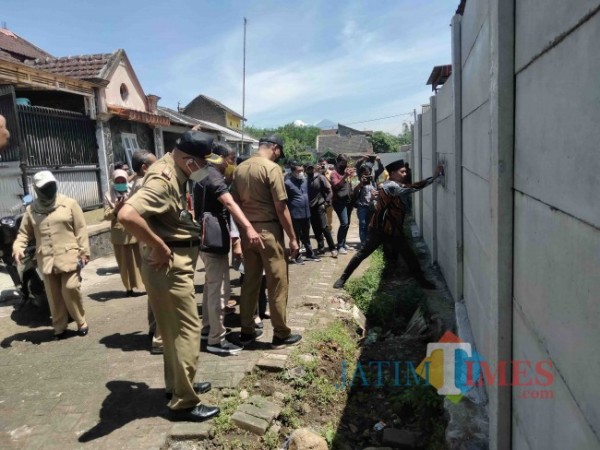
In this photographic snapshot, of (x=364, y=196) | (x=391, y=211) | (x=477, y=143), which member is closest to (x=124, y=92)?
(x=364, y=196)

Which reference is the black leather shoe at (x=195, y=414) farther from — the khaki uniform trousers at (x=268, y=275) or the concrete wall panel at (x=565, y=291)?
the concrete wall panel at (x=565, y=291)

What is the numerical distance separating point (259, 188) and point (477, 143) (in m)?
1.80

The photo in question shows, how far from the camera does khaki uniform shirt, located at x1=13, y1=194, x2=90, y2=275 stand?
14.8 ft

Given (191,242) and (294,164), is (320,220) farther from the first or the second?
(191,242)

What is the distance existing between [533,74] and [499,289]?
0.96m

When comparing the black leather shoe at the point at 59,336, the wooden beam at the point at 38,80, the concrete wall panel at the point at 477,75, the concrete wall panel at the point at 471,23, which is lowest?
the black leather shoe at the point at 59,336

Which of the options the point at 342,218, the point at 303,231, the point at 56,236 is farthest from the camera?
the point at 342,218

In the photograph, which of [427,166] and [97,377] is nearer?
[97,377]

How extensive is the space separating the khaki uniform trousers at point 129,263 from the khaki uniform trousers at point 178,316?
3046mm

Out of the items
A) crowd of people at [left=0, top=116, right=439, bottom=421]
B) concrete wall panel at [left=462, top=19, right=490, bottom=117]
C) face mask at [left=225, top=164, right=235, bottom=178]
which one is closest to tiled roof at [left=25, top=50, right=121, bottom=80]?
crowd of people at [left=0, top=116, right=439, bottom=421]

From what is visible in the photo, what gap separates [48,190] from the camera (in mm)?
4449

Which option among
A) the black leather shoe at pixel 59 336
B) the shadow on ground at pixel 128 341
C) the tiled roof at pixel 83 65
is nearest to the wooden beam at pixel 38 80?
the tiled roof at pixel 83 65

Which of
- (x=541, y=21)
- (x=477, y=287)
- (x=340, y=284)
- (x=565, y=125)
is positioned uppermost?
(x=541, y=21)

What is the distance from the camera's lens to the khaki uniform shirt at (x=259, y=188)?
12.9 feet
